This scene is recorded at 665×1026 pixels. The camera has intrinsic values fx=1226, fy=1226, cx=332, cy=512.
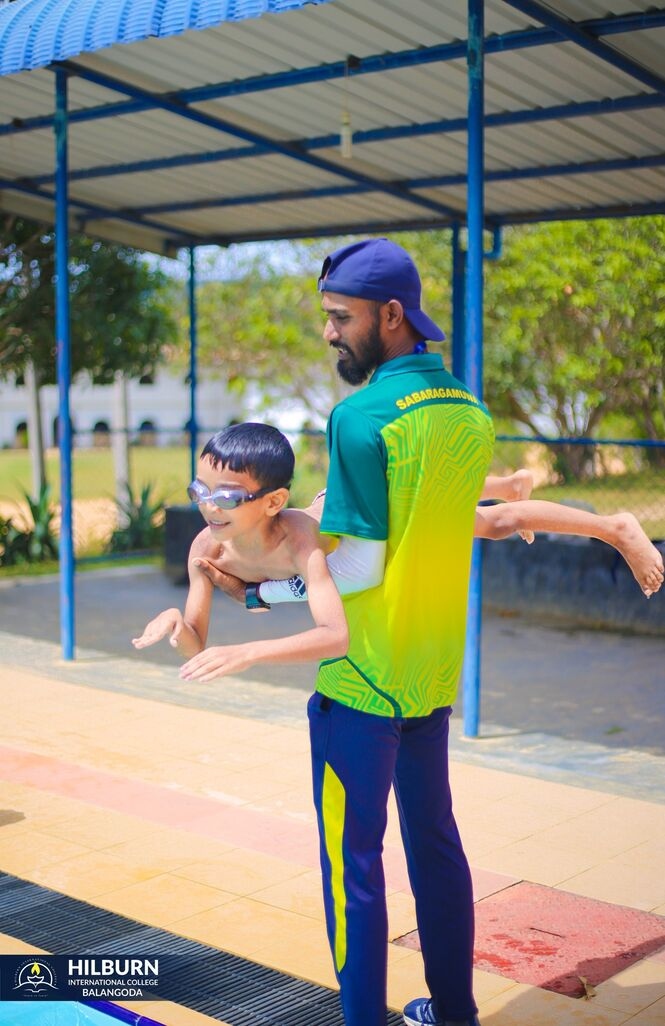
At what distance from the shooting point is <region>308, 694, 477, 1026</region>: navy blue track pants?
2.90 metres

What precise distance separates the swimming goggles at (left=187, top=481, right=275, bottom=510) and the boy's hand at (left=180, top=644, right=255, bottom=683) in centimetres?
34

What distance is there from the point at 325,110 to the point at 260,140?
2.41 feet

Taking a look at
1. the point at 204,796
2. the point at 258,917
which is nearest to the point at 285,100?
the point at 204,796

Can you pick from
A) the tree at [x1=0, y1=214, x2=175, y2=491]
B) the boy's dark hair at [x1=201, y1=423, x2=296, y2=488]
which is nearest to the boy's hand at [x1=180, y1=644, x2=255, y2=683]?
the boy's dark hair at [x1=201, y1=423, x2=296, y2=488]

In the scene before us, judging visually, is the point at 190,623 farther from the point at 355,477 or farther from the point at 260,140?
→ the point at 260,140

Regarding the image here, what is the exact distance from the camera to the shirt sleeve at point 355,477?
2.77m

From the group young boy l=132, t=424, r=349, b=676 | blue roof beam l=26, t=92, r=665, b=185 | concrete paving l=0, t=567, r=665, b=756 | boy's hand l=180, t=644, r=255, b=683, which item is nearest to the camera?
boy's hand l=180, t=644, r=255, b=683

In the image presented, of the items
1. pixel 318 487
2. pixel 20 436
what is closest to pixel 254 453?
pixel 318 487

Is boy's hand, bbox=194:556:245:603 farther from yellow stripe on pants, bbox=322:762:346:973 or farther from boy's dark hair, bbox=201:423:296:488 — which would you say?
yellow stripe on pants, bbox=322:762:346:973

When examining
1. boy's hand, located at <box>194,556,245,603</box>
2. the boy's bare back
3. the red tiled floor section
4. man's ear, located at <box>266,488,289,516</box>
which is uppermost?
man's ear, located at <box>266,488,289,516</box>

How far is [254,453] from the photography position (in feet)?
9.13

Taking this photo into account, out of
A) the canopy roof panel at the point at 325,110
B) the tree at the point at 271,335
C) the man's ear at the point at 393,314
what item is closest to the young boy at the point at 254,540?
the man's ear at the point at 393,314

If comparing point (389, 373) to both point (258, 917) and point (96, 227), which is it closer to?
point (258, 917)

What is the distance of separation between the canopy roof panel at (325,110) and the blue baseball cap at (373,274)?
323cm
